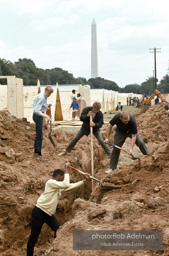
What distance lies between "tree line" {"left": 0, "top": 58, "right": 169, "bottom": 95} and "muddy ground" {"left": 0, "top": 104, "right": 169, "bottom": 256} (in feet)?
98.1

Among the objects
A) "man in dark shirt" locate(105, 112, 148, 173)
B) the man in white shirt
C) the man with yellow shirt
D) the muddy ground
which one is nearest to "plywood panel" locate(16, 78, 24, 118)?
the muddy ground

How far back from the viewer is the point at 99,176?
9383mm

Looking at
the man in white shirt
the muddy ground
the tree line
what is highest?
the tree line

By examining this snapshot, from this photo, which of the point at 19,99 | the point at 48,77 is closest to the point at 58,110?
the point at 19,99

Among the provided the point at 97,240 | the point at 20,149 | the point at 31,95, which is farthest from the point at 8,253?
the point at 31,95

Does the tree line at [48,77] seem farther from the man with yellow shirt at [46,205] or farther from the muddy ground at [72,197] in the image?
the man with yellow shirt at [46,205]

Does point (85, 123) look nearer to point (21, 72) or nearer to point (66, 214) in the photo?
point (66, 214)

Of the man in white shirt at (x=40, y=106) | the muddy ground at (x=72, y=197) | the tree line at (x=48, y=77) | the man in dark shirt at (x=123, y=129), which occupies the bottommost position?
the muddy ground at (x=72, y=197)

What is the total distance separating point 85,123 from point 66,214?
2652 millimetres

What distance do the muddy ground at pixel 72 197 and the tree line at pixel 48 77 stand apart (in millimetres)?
29903

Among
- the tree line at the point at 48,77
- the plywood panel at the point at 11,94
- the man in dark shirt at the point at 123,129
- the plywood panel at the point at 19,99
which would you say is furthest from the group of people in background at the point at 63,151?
the tree line at the point at 48,77

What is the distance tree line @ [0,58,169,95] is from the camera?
4981 centimetres

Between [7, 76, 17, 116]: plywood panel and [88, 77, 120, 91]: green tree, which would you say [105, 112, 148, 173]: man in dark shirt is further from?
[88, 77, 120, 91]: green tree

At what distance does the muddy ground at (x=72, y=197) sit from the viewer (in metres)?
4.60
